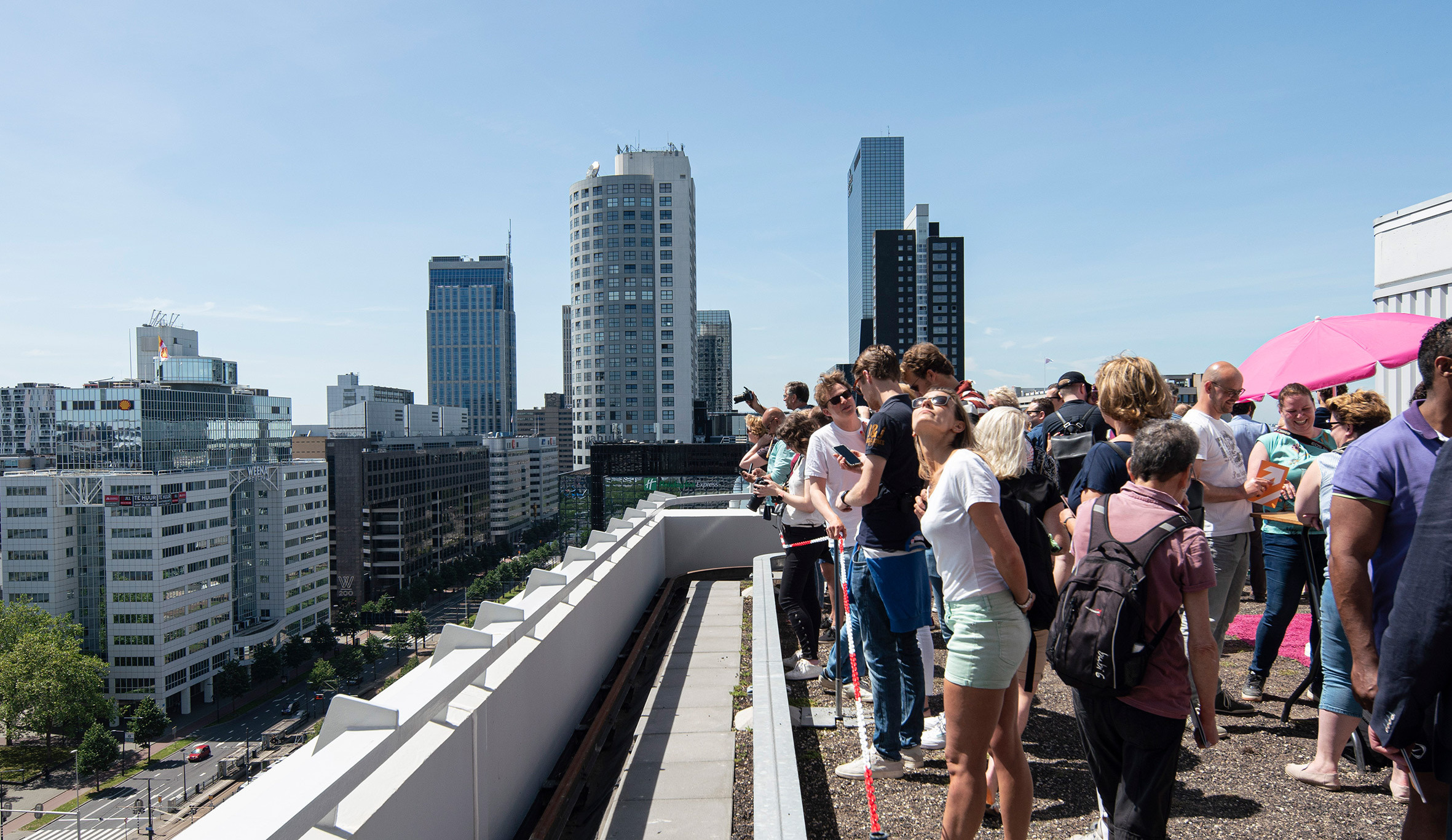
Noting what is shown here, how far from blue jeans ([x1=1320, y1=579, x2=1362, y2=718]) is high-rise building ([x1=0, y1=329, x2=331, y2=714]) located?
71896 millimetres

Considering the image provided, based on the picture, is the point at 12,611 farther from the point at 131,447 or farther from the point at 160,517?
the point at 131,447

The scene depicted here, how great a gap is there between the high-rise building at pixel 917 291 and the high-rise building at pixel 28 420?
103 m

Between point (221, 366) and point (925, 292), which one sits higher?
point (925, 292)

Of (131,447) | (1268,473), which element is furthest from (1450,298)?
(131,447)

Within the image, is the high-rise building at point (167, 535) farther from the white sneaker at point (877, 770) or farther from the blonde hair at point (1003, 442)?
the blonde hair at point (1003, 442)

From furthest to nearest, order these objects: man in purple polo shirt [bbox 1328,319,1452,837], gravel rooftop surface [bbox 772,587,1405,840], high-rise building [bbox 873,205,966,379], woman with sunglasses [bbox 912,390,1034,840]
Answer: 1. high-rise building [bbox 873,205,966,379]
2. gravel rooftop surface [bbox 772,587,1405,840]
3. woman with sunglasses [bbox 912,390,1034,840]
4. man in purple polo shirt [bbox 1328,319,1452,837]

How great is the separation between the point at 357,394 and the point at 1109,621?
547ft

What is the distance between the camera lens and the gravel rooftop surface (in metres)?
2.73

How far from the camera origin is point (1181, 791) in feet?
9.73

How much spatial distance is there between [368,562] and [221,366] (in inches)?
1132

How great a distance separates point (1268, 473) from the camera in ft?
12.3

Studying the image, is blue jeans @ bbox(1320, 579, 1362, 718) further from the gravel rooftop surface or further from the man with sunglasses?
the man with sunglasses

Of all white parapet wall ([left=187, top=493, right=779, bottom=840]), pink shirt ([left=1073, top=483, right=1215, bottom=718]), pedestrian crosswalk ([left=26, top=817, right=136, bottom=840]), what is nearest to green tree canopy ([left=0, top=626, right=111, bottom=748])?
pedestrian crosswalk ([left=26, top=817, right=136, bottom=840])

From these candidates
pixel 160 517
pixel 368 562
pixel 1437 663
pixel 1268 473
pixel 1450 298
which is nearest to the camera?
pixel 1437 663
